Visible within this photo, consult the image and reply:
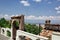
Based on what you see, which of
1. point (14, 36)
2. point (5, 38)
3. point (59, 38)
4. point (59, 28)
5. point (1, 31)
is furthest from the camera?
point (1, 31)

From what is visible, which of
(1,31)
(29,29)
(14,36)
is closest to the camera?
(14,36)

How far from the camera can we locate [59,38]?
19.4ft

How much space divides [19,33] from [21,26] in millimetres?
555

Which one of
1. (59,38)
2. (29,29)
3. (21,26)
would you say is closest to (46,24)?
(21,26)

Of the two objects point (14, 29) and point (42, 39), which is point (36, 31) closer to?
point (14, 29)

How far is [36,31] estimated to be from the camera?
21922 millimetres

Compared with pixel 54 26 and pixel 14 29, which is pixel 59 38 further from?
pixel 14 29

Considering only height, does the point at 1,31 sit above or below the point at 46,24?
below

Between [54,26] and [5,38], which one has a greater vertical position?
[54,26]

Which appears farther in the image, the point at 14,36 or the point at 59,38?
the point at 14,36

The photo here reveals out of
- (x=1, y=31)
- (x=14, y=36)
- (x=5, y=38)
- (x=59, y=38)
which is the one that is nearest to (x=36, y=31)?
(x=1, y=31)

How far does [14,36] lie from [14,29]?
1.96 feet

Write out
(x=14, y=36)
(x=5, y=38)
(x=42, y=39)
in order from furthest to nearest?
1. (x=5, y=38)
2. (x=14, y=36)
3. (x=42, y=39)

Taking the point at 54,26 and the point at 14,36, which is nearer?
the point at 54,26
